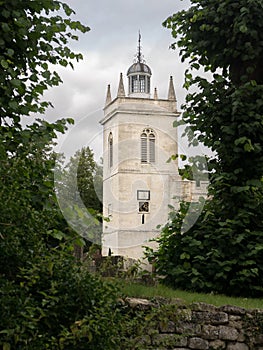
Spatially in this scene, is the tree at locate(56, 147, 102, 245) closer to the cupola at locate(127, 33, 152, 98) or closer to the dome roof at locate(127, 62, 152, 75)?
the cupola at locate(127, 33, 152, 98)

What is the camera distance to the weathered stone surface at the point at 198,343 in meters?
7.11

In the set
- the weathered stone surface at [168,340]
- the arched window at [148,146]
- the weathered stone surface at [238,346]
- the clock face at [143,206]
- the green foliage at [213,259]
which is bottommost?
the weathered stone surface at [238,346]

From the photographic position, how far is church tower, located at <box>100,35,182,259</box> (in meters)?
9.23

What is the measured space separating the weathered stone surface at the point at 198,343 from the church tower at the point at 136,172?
2.25 metres

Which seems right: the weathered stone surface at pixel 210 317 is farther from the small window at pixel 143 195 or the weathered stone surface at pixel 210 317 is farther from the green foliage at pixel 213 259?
the small window at pixel 143 195

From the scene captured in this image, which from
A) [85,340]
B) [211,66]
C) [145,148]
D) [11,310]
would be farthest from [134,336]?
[211,66]

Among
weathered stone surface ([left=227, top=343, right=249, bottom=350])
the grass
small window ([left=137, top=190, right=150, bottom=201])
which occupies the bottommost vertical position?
weathered stone surface ([left=227, top=343, right=249, bottom=350])

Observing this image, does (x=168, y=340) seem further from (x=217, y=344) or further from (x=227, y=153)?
(x=227, y=153)

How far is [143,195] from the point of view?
9.57 metres

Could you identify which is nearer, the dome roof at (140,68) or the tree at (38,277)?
the tree at (38,277)

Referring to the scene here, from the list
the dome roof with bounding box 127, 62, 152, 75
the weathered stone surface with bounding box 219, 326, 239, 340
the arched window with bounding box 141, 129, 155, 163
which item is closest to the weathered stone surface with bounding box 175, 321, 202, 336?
the weathered stone surface with bounding box 219, 326, 239, 340

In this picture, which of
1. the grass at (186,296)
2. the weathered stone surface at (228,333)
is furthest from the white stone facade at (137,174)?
the weathered stone surface at (228,333)

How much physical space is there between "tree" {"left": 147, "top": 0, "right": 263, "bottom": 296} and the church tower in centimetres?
41

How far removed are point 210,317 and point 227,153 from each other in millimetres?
2723
